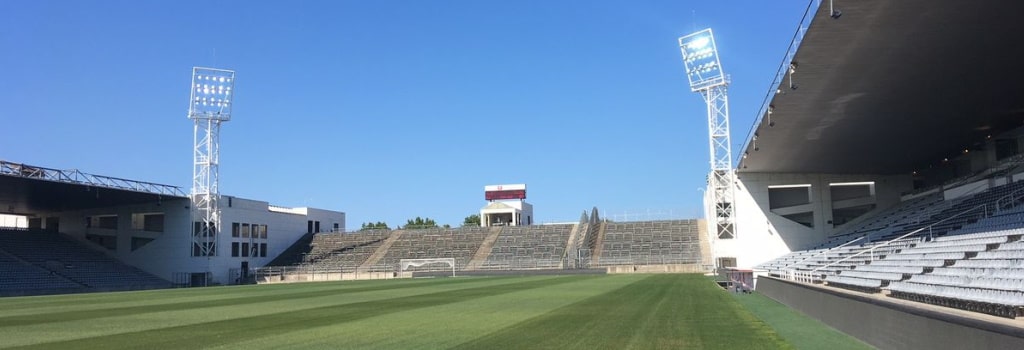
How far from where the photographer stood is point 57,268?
47125mm

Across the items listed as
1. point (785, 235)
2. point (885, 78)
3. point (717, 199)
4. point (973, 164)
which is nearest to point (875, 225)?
point (973, 164)

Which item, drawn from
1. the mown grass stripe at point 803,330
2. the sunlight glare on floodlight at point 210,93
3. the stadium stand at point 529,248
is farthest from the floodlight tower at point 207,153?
the mown grass stripe at point 803,330

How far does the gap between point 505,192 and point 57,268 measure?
46.5 meters

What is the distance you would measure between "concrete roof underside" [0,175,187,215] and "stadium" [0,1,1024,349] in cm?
28

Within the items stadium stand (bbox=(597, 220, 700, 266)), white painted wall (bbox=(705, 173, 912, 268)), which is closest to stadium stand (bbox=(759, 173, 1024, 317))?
white painted wall (bbox=(705, 173, 912, 268))

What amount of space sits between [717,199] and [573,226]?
25.8 meters

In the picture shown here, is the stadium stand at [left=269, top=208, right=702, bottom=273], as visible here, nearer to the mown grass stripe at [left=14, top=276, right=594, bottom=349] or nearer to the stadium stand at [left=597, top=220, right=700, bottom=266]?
the stadium stand at [left=597, top=220, right=700, bottom=266]

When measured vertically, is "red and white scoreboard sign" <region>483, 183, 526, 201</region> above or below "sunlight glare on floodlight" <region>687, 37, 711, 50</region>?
below

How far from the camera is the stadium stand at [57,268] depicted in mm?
42219

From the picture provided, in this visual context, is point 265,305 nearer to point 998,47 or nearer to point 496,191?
point 998,47

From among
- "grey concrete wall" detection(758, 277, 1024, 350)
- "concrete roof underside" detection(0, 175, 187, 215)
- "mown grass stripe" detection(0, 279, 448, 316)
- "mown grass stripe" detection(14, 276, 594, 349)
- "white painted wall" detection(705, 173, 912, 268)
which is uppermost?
"concrete roof underside" detection(0, 175, 187, 215)

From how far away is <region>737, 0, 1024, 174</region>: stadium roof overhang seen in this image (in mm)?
14461

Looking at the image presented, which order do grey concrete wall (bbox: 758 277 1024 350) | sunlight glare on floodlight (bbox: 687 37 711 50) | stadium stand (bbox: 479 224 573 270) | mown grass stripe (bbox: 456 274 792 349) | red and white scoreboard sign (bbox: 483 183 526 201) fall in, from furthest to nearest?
red and white scoreboard sign (bbox: 483 183 526 201) → stadium stand (bbox: 479 224 573 270) → sunlight glare on floodlight (bbox: 687 37 711 50) → mown grass stripe (bbox: 456 274 792 349) → grey concrete wall (bbox: 758 277 1024 350)

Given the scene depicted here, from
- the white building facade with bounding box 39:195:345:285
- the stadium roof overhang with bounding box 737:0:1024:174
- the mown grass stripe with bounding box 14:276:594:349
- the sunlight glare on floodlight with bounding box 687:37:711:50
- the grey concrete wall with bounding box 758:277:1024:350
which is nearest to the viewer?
the grey concrete wall with bounding box 758:277:1024:350
